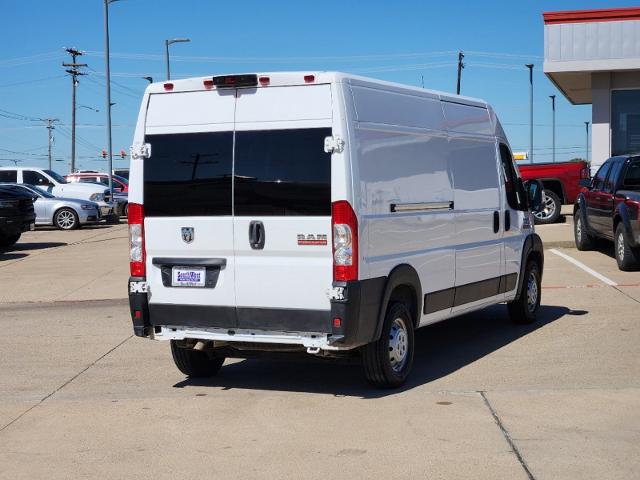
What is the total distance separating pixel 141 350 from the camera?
1007 cm

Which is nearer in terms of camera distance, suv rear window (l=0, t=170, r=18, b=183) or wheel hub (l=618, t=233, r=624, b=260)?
wheel hub (l=618, t=233, r=624, b=260)

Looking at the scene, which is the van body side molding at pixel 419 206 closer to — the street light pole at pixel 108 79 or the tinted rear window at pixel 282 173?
the tinted rear window at pixel 282 173

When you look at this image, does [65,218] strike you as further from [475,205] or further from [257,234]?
[257,234]

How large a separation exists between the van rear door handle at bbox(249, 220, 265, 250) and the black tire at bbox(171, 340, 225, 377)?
125 cm

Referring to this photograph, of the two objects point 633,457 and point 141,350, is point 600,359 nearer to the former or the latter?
point 633,457

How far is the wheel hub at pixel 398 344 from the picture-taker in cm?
800

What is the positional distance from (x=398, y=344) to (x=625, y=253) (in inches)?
325

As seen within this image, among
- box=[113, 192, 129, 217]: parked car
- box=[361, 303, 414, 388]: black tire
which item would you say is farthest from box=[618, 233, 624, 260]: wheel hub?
box=[113, 192, 129, 217]: parked car

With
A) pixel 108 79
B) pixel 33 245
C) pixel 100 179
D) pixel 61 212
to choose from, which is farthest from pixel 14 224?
pixel 100 179

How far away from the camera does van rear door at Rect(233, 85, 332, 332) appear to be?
7.34 meters

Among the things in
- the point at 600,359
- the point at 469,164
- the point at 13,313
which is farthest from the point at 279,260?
the point at 13,313

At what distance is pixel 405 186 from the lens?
8086 mm

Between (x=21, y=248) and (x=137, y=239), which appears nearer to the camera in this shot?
(x=137, y=239)

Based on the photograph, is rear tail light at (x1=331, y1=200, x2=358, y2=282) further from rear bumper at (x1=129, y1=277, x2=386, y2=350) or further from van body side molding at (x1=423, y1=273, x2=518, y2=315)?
van body side molding at (x1=423, y1=273, x2=518, y2=315)
